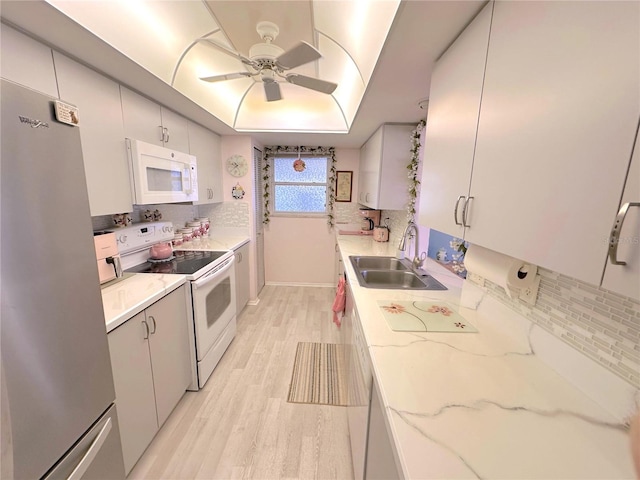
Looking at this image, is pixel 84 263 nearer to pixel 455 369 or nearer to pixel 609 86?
pixel 455 369

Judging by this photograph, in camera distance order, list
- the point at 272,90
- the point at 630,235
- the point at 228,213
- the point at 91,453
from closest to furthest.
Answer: the point at 630,235
the point at 91,453
the point at 272,90
the point at 228,213

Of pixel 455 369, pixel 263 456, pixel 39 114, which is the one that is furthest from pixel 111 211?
pixel 455 369

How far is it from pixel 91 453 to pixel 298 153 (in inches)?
142

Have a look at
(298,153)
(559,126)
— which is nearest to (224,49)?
(559,126)

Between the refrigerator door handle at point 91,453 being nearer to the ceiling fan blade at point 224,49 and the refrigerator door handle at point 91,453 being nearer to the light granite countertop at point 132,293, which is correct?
the light granite countertop at point 132,293

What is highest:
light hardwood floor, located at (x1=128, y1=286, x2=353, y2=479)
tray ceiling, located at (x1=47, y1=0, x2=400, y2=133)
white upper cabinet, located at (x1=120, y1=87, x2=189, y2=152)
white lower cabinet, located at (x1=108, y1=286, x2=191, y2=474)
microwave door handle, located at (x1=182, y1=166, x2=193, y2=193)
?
tray ceiling, located at (x1=47, y1=0, x2=400, y2=133)

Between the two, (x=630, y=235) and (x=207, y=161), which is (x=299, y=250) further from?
(x=630, y=235)

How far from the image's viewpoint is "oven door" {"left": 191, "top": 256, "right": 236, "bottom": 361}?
1918 mm

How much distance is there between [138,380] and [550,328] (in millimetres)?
1945

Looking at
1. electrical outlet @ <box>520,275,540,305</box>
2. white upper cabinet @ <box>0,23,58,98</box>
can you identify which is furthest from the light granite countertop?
electrical outlet @ <box>520,275,540,305</box>

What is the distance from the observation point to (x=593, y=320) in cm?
77

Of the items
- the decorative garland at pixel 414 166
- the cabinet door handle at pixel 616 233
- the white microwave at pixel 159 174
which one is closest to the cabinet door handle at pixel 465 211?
the cabinet door handle at pixel 616 233

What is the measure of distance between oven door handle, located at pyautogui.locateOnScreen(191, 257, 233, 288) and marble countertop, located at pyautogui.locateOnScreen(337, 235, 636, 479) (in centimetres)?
136

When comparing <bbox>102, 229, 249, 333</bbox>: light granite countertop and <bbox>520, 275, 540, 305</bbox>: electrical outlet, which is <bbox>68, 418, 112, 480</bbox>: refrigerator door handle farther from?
<bbox>520, 275, 540, 305</bbox>: electrical outlet
